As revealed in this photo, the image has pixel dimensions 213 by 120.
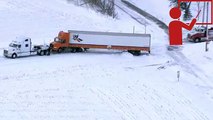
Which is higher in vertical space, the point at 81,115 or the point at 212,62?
the point at 212,62

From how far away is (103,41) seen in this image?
142 feet

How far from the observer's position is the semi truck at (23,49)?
131ft

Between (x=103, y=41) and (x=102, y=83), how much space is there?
41.9 ft

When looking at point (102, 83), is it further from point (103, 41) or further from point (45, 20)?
point (45, 20)

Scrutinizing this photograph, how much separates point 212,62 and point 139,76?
9643 mm

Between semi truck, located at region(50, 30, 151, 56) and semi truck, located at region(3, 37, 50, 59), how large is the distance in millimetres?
1622

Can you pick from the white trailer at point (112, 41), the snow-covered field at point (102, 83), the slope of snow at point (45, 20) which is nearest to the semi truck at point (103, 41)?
the white trailer at point (112, 41)

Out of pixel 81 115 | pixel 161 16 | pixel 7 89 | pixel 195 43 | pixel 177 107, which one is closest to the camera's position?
pixel 81 115

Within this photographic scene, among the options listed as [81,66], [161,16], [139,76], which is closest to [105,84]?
[139,76]

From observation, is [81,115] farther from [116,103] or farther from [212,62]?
[212,62]

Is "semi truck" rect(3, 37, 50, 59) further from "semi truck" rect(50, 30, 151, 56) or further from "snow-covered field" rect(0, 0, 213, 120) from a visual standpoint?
"semi truck" rect(50, 30, 151, 56)

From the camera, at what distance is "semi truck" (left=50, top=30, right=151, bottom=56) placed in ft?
141

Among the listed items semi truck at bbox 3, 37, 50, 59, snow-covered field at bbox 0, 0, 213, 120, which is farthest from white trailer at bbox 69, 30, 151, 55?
semi truck at bbox 3, 37, 50, 59

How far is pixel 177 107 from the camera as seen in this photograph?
26.0 meters
